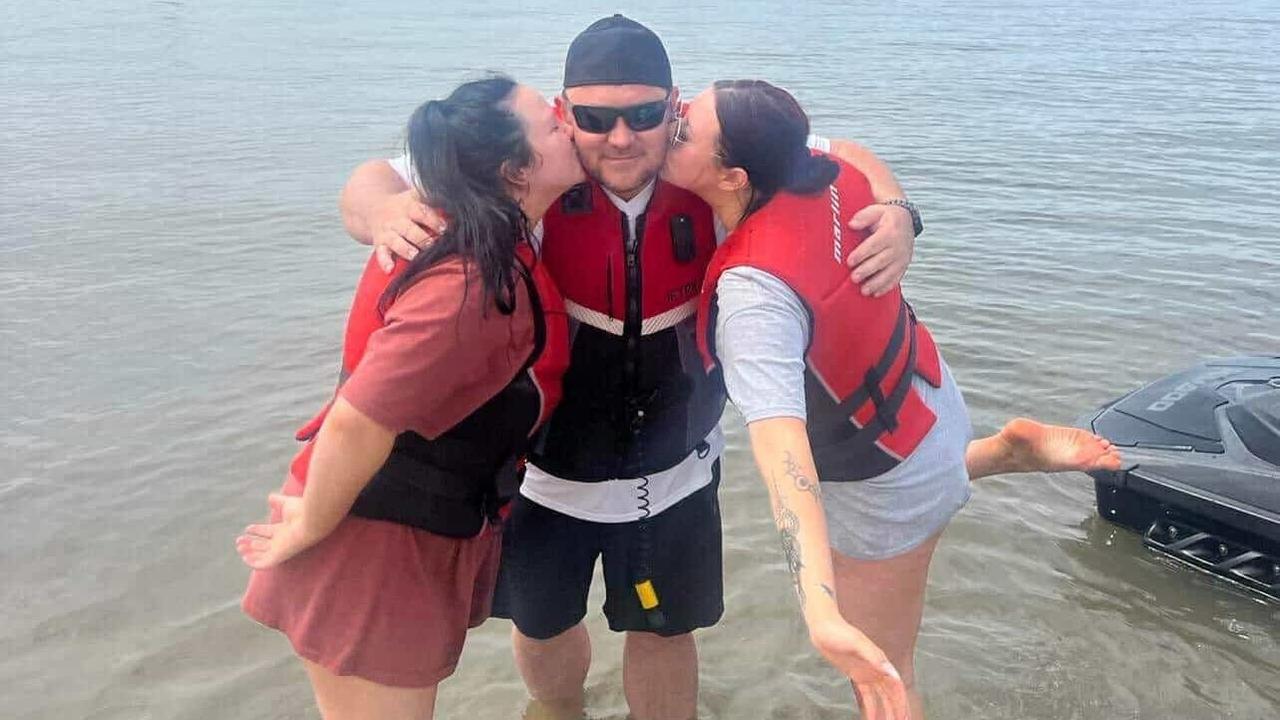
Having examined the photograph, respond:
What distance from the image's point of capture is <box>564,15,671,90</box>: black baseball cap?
262 cm

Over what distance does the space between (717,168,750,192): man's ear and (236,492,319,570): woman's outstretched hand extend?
135 centimetres

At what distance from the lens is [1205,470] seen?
4.52 metres

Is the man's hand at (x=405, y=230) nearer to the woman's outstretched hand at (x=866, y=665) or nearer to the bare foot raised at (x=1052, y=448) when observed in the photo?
the woman's outstretched hand at (x=866, y=665)

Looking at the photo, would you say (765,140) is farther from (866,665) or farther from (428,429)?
(866,665)

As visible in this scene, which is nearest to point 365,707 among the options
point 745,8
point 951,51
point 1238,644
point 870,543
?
point 870,543

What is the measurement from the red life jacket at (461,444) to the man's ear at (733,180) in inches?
21.1

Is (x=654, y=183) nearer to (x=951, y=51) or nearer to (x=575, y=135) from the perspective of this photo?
(x=575, y=135)

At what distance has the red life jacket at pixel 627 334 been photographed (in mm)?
2855

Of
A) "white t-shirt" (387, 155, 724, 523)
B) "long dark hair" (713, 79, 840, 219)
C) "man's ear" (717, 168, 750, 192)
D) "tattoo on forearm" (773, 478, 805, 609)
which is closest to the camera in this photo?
"tattoo on forearm" (773, 478, 805, 609)

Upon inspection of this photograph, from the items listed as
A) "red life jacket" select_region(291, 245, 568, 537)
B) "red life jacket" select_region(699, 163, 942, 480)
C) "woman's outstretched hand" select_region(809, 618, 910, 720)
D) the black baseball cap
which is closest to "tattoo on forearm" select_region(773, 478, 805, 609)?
"woman's outstretched hand" select_region(809, 618, 910, 720)

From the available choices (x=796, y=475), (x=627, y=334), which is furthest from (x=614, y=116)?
(x=796, y=475)

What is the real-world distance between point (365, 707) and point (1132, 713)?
10.4ft

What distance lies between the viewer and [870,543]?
→ 9.56ft

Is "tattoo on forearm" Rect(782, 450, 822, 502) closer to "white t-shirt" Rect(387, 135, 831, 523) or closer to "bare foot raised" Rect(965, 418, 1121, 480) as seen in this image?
"white t-shirt" Rect(387, 135, 831, 523)
